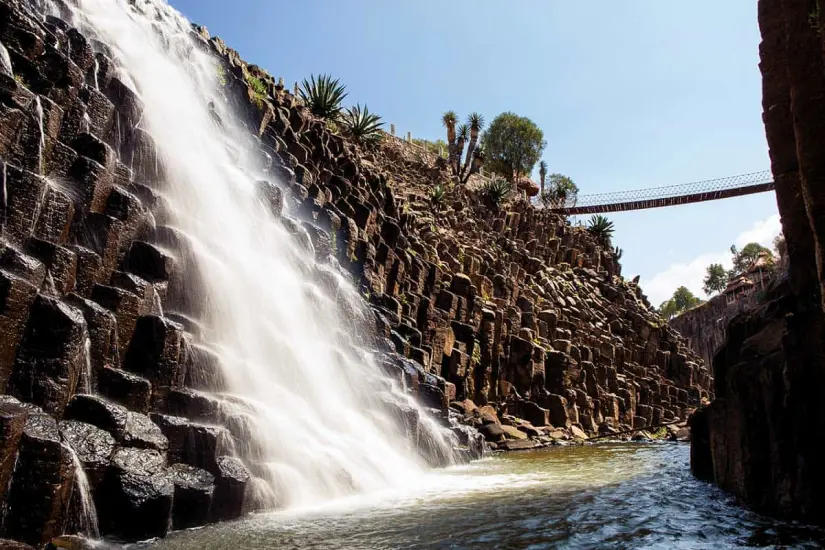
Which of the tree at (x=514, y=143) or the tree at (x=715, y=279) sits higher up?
the tree at (x=514, y=143)

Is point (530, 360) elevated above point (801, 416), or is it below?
above

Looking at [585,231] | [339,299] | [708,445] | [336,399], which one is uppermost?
[585,231]

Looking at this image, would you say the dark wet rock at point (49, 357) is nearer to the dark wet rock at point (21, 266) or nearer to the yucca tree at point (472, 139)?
the dark wet rock at point (21, 266)

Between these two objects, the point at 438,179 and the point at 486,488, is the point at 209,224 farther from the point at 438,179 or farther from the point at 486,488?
the point at 438,179

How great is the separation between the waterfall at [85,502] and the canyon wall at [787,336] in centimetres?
847

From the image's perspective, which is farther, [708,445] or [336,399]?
[336,399]

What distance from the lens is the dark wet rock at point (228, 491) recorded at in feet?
30.0

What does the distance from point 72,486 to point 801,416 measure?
341 inches

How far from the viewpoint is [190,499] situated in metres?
8.70

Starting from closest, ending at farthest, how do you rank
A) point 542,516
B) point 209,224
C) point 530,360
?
point 542,516 → point 209,224 → point 530,360

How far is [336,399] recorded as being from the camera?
1538cm

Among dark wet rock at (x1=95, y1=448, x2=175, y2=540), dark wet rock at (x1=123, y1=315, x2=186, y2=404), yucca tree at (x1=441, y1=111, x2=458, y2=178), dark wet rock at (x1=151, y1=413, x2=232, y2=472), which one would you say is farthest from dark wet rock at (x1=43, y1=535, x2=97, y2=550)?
yucca tree at (x1=441, y1=111, x2=458, y2=178)

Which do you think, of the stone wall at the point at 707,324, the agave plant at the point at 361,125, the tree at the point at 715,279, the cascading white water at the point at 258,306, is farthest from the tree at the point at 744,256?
the cascading white water at the point at 258,306

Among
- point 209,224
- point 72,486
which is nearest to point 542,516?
point 72,486
